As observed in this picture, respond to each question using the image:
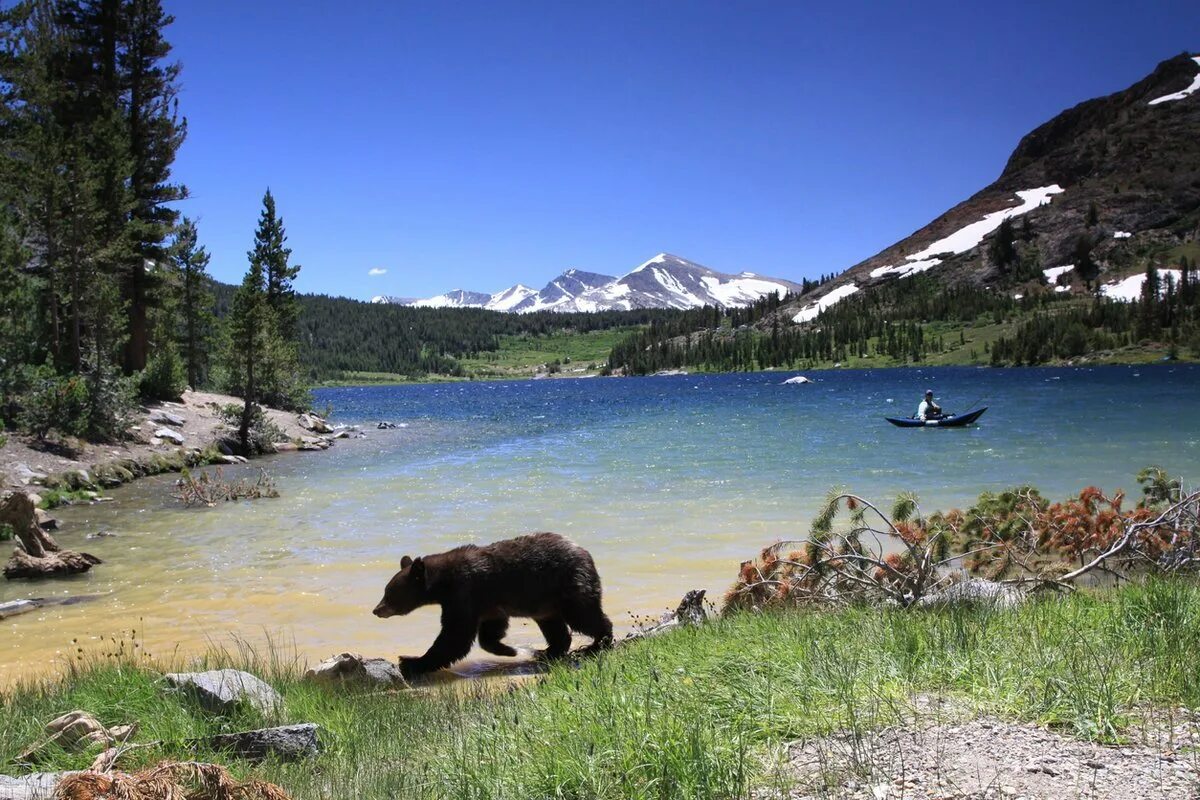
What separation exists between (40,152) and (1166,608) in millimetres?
32808

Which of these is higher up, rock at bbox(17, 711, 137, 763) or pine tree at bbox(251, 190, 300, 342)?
pine tree at bbox(251, 190, 300, 342)

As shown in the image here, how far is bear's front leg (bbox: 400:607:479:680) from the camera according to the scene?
24.2 ft

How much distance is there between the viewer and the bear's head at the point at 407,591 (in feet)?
25.5

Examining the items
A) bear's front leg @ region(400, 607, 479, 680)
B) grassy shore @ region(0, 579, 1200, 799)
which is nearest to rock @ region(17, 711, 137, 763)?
grassy shore @ region(0, 579, 1200, 799)

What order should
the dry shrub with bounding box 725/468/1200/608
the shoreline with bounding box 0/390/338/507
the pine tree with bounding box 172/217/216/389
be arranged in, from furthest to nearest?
the pine tree with bounding box 172/217/216/389
the shoreline with bounding box 0/390/338/507
the dry shrub with bounding box 725/468/1200/608

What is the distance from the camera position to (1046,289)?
624 ft

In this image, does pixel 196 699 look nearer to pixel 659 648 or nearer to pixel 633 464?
pixel 659 648

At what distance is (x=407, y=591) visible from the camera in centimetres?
787

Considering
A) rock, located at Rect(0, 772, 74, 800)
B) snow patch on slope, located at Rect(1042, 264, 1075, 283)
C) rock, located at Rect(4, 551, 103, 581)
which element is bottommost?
rock, located at Rect(4, 551, 103, 581)

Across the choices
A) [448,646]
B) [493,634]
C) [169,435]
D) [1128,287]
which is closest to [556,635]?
[493,634]

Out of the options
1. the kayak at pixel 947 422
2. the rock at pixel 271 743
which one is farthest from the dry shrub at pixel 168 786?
the kayak at pixel 947 422

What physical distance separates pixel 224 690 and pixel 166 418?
3155 centimetres

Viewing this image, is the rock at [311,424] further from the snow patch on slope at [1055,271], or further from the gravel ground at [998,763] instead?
the snow patch on slope at [1055,271]

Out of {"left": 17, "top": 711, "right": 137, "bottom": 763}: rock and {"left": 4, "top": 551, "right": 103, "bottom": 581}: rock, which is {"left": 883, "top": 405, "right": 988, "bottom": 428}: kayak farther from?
{"left": 17, "top": 711, "right": 137, "bottom": 763}: rock
